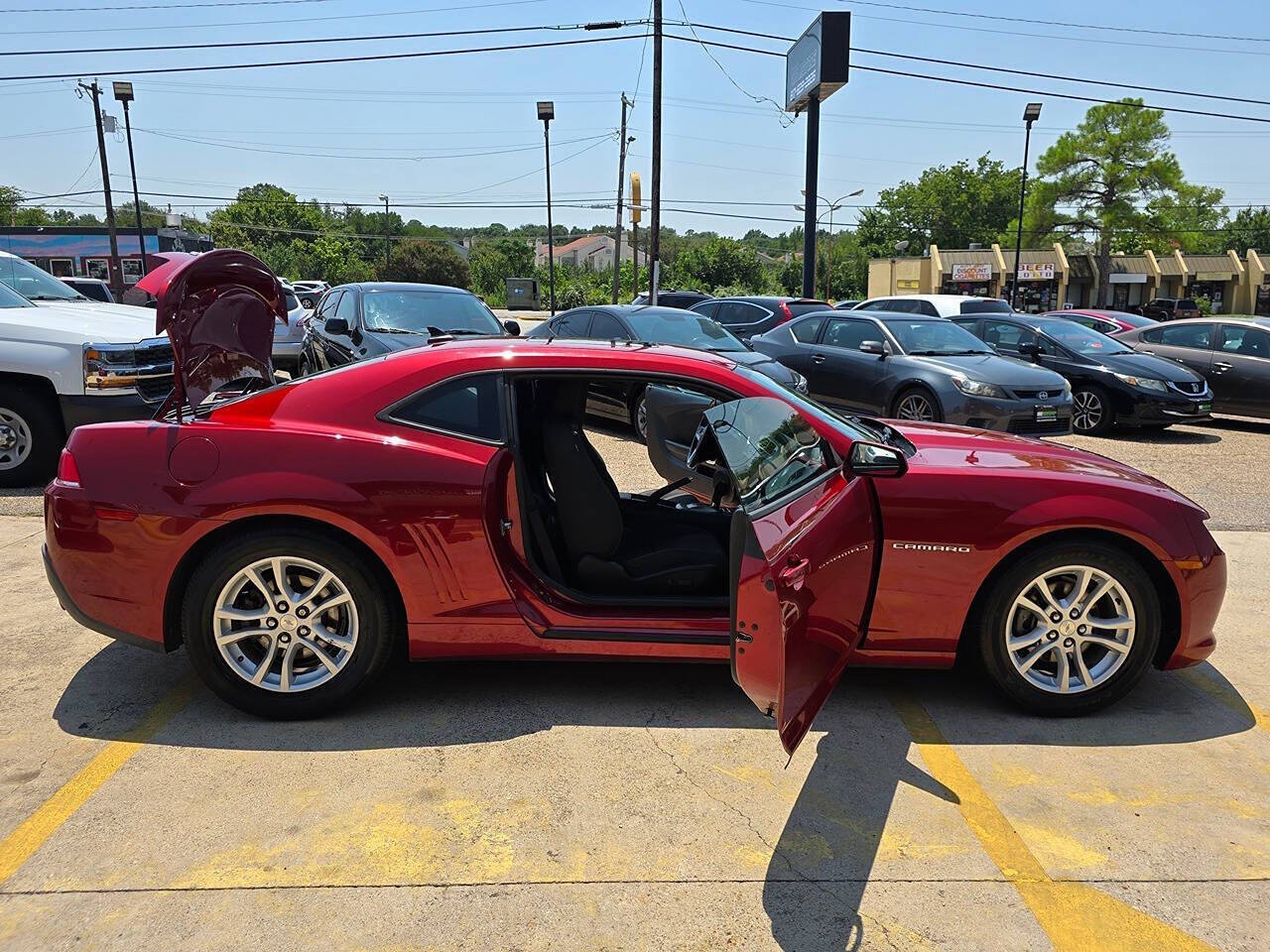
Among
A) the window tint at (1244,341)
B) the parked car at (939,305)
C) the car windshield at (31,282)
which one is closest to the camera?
the car windshield at (31,282)

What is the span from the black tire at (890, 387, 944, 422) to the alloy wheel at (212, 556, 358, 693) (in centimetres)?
779

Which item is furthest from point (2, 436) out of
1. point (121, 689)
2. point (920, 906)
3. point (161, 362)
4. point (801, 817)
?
point (920, 906)

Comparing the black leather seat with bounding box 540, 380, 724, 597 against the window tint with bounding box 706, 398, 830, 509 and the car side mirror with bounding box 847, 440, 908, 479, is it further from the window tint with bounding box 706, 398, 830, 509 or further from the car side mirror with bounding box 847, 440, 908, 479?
the car side mirror with bounding box 847, 440, 908, 479

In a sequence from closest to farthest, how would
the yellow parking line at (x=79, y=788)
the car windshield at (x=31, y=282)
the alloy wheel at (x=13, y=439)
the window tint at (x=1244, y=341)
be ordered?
the yellow parking line at (x=79, y=788) < the alloy wheel at (x=13, y=439) < the car windshield at (x=31, y=282) < the window tint at (x=1244, y=341)

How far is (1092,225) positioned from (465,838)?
78210 mm

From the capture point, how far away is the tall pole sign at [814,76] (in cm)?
2352

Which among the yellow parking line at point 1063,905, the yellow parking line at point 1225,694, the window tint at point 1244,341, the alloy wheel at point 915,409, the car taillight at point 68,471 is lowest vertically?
the yellow parking line at point 1225,694

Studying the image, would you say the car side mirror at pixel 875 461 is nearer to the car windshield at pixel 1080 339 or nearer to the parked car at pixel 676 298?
the car windshield at pixel 1080 339

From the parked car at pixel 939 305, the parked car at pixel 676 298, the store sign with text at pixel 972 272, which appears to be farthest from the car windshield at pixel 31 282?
the store sign with text at pixel 972 272

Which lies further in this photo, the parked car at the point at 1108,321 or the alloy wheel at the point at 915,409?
the parked car at the point at 1108,321

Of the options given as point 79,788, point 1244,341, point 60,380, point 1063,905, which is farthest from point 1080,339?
point 79,788

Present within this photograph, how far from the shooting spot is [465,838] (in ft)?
9.58

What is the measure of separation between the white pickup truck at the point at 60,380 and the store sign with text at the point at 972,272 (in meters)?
58.1

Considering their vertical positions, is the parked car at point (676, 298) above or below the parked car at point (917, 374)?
above
